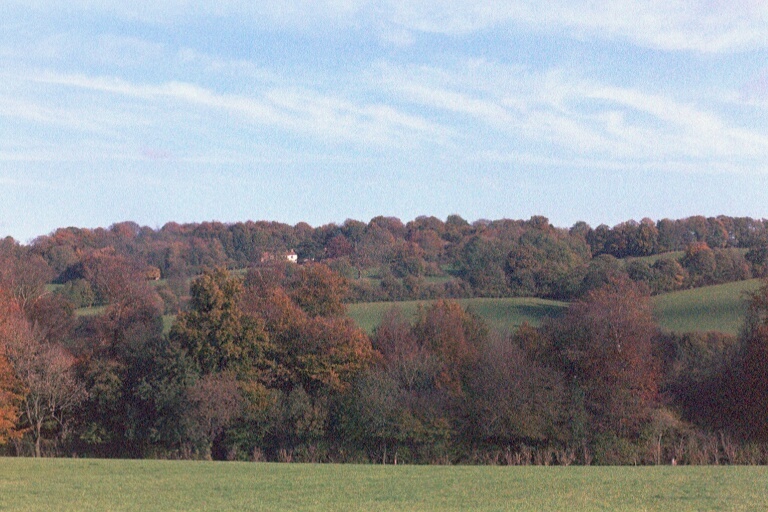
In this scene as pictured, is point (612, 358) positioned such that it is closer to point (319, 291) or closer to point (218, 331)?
point (319, 291)

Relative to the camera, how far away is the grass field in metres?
16.3

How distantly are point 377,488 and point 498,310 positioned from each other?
46658 mm

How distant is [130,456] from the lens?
1624 inches

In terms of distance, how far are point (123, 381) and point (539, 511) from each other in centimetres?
3281

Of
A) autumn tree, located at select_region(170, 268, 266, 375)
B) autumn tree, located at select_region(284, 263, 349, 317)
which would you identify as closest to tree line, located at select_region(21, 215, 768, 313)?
autumn tree, located at select_region(284, 263, 349, 317)

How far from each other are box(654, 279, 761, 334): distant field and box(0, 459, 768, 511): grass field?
35.8m

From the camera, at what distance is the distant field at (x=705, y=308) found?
5747 cm

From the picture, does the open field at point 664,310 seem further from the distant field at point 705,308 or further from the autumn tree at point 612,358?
the autumn tree at point 612,358

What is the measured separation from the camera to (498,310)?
215 ft

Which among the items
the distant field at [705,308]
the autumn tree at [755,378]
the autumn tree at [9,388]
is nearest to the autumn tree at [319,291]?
the autumn tree at [9,388]

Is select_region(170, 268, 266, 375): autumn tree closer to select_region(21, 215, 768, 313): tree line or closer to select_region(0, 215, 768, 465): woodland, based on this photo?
select_region(0, 215, 768, 465): woodland

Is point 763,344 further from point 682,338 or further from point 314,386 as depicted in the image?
point 314,386

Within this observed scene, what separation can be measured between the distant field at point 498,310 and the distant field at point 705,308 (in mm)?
8039

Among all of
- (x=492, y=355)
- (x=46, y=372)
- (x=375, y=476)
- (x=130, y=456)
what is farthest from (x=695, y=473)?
(x=46, y=372)
